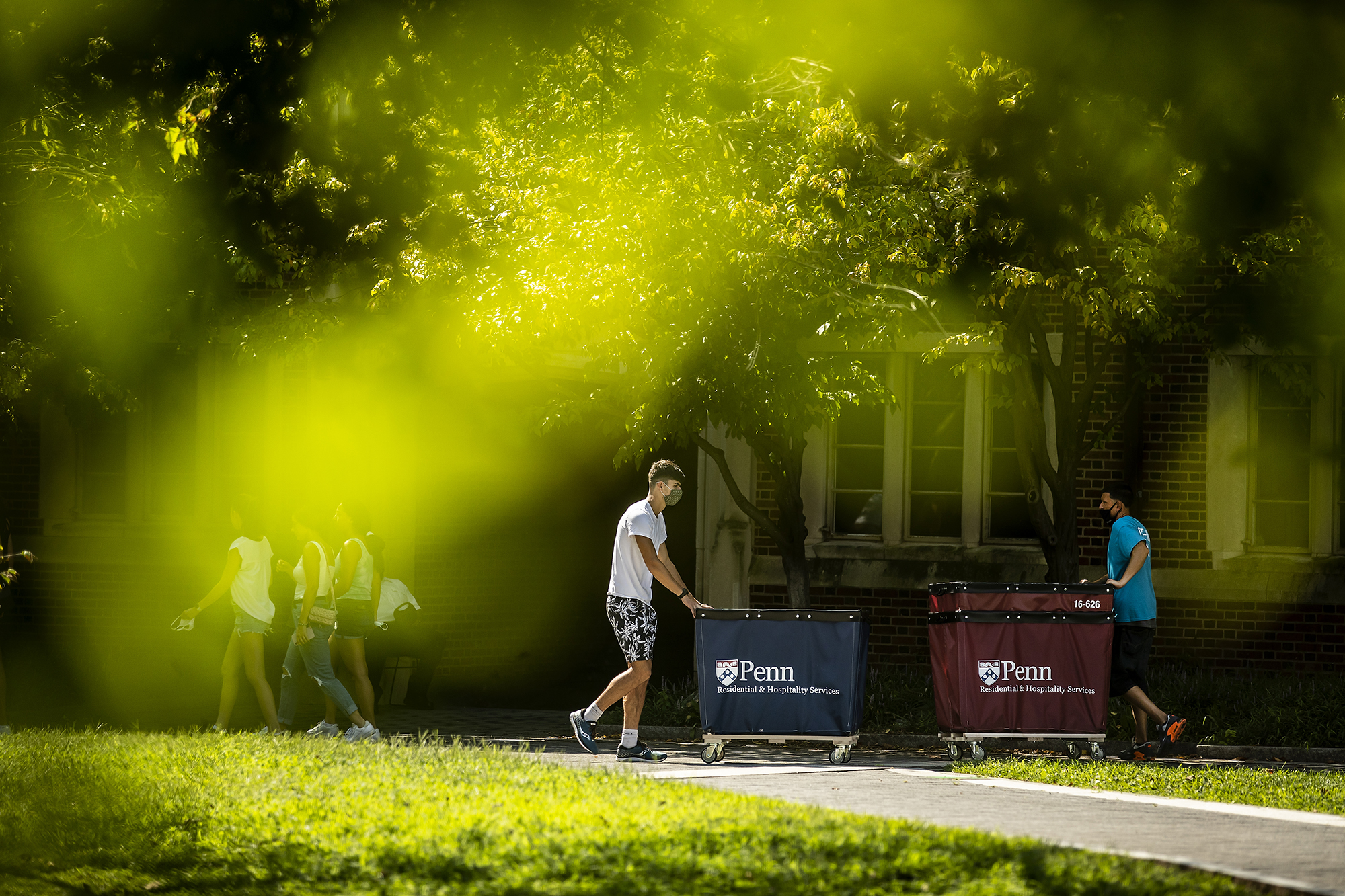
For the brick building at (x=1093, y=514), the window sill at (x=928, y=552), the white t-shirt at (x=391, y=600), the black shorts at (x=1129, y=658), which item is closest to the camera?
the black shorts at (x=1129, y=658)

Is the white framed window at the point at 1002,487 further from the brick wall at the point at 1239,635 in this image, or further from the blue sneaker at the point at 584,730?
the blue sneaker at the point at 584,730

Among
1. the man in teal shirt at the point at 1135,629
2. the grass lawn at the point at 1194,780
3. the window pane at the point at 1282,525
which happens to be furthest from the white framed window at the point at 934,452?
the grass lawn at the point at 1194,780

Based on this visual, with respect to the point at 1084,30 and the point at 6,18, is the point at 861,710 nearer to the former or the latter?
the point at 1084,30

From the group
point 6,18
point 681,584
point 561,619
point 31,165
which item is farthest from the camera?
point 561,619

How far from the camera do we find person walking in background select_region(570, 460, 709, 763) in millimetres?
9773

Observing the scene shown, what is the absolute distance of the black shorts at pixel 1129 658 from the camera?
10.5 m

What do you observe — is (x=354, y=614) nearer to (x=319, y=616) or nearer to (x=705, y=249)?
(x=319, y=616)

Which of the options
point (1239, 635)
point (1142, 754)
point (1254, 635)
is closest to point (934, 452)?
point (1239, 635)

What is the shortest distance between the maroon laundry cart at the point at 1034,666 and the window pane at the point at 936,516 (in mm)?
5254

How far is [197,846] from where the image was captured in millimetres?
6184

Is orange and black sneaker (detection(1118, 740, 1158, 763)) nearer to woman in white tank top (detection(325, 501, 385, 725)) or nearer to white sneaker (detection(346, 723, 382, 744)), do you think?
white sneaker (detection(346, 723, 382, 744))

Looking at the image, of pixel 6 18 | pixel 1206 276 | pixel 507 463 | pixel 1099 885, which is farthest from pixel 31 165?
pixel 1206 276

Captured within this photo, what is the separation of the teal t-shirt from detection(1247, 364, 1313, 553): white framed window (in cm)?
453

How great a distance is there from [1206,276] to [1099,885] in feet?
34.4
